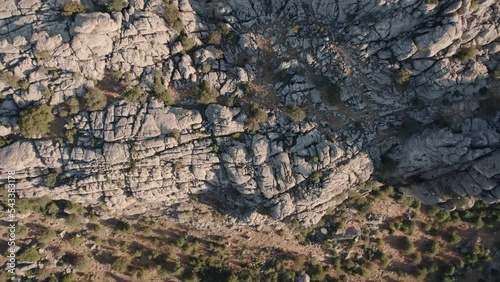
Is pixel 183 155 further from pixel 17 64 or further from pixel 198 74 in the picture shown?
pixel 17 64

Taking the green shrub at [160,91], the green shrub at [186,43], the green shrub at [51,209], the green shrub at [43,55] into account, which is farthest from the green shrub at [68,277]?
the green shrub at [186,43]

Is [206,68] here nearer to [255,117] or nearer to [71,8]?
[255,117]

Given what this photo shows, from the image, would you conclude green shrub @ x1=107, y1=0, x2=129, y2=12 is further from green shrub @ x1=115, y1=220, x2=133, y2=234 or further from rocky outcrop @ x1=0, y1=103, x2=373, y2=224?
green shrub @ x1=115, y1=220, x2=133, y2=234

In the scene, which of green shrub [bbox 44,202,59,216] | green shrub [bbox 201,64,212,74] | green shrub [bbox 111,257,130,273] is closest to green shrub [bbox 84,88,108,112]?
green shrub [bbox 201,64,212,74]

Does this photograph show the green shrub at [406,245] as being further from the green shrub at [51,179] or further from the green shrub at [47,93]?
the green shrub at [47,93]

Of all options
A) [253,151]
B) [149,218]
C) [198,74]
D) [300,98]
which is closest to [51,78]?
[198,74]
